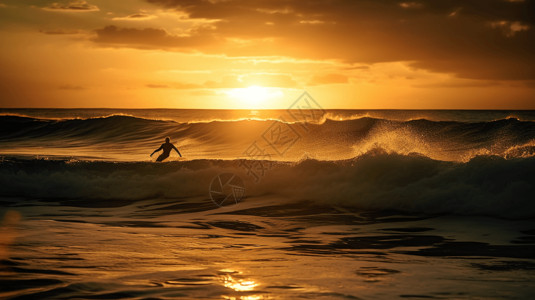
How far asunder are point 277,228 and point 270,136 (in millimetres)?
20267

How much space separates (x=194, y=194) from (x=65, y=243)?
6919 millimetres

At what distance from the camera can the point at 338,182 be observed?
530 inches

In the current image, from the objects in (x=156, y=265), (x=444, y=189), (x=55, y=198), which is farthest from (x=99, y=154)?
(x=156, y=265)

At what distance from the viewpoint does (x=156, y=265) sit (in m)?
6.46

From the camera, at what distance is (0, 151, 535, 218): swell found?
11.2 metres

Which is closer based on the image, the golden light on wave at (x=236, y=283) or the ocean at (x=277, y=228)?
the golden light on wave at (x=236, y=283)

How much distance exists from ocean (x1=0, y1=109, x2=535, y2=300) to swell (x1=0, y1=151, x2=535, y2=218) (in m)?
0.04

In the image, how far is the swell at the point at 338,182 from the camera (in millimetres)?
11239

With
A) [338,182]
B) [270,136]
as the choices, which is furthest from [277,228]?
[270,136]

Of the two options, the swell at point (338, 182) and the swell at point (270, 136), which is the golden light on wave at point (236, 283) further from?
the swell at point (270, 136)

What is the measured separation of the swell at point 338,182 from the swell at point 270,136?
10.4ft

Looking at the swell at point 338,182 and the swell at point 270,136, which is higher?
the swell at point 270,136

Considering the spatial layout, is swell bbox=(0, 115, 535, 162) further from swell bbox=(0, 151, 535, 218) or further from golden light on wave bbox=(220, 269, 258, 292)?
golden light on wave bbox=(220, 269, 258, 292)

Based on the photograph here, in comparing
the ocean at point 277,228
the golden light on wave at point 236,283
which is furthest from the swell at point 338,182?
the golden light on wave at point 236,283
